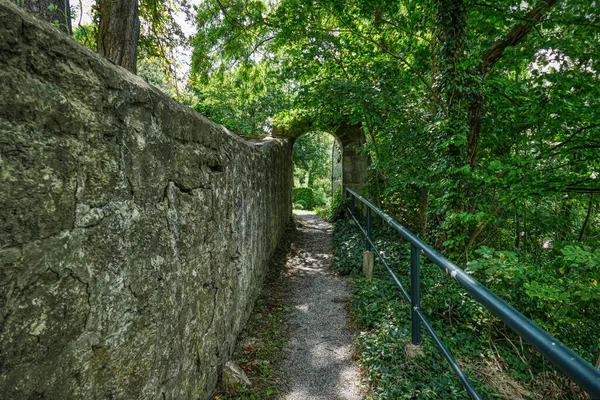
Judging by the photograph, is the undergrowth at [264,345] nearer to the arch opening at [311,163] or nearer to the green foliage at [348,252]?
the green foliage at [348,252]

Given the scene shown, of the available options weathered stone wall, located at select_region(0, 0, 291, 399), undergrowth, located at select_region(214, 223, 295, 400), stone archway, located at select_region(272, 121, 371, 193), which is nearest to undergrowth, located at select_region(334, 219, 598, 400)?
undergrowth, located at select_region(214, 223, 295, 400)

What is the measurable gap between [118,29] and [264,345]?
3644 mm

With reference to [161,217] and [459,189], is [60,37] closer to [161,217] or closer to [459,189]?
[161,217]

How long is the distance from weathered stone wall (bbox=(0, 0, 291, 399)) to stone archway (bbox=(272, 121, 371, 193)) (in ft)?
22.2

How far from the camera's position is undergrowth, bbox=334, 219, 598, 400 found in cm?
211

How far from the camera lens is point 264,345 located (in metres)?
2.77

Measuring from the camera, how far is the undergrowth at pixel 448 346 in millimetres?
2105

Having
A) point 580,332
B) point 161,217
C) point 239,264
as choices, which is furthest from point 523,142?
point 161,217

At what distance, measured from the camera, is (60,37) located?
86 centimetres

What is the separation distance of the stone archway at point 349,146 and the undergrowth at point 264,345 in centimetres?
502

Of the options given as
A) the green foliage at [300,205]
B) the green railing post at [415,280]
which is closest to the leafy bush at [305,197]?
the green foliage at [300,205]

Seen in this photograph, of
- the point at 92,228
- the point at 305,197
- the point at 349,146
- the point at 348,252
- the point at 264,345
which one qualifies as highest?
the point at 349,146

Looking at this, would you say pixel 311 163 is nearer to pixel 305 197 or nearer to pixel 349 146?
pixel 305 197

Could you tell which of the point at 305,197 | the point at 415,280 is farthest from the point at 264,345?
the point at 305,197
